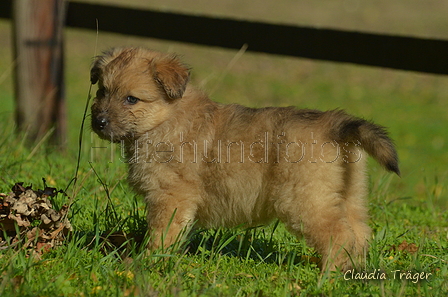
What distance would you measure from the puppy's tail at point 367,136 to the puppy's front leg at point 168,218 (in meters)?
1.03

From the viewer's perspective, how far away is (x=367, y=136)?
3.40 metres

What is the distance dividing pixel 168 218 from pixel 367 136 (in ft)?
4.28

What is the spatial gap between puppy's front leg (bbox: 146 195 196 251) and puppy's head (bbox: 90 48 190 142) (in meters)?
0.51

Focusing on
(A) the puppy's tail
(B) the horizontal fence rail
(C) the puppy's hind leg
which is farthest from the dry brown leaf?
(B) the horizontal fence rail

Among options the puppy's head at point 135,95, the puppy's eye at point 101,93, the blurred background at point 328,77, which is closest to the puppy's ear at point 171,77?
the puppy's head at point 135,95

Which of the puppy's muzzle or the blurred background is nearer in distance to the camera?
the puppy's muzzle

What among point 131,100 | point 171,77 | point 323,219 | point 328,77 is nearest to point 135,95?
point 131,100

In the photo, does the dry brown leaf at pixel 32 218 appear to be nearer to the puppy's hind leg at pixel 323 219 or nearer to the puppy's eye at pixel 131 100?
the puppy's eye at pixel 131 100

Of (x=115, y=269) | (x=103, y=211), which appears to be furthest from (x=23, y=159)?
(x=115, y=269)

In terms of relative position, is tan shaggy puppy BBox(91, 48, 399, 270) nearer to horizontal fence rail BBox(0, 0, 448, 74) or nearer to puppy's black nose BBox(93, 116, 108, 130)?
puppy's black nose BBox(93, 116, 108, 130)

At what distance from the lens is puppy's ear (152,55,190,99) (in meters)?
3.81

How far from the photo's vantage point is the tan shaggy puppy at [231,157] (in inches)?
136

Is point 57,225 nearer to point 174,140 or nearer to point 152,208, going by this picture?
point 152,208

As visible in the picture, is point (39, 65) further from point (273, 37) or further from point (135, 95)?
point (135, 95)
